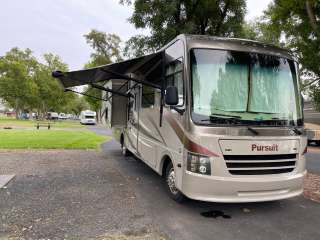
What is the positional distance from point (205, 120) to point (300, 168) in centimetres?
197

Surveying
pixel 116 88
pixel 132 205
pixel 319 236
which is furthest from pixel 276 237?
pixel 116 88

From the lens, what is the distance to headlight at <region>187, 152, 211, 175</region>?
15.7 ft

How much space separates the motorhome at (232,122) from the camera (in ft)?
15.8

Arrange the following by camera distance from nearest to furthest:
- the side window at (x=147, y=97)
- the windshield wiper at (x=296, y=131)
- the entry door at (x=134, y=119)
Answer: the windshield wiper at (x=296, y=131)
the side window at (x=147, y=97)
the entry door at (x=134, y=119)

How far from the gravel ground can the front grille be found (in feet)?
5.18

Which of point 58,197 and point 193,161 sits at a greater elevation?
point 193,161

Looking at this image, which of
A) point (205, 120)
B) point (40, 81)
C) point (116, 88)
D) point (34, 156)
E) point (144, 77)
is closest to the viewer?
point (205, 120)

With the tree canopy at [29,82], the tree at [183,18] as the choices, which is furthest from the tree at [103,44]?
the tree at [183,18]

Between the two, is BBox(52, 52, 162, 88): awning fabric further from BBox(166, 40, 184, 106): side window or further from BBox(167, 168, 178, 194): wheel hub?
BBox(167, 168, 178, 194): wheel hub

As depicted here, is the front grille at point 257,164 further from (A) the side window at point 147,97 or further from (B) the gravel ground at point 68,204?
(A) the side window at point 147,97

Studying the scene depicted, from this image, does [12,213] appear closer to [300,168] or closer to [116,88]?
[300,168]

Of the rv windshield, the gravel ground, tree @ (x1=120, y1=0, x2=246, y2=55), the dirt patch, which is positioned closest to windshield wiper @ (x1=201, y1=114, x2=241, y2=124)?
the rv windshield

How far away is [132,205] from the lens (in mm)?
5555

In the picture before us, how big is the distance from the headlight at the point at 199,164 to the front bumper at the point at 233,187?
0.25ft
